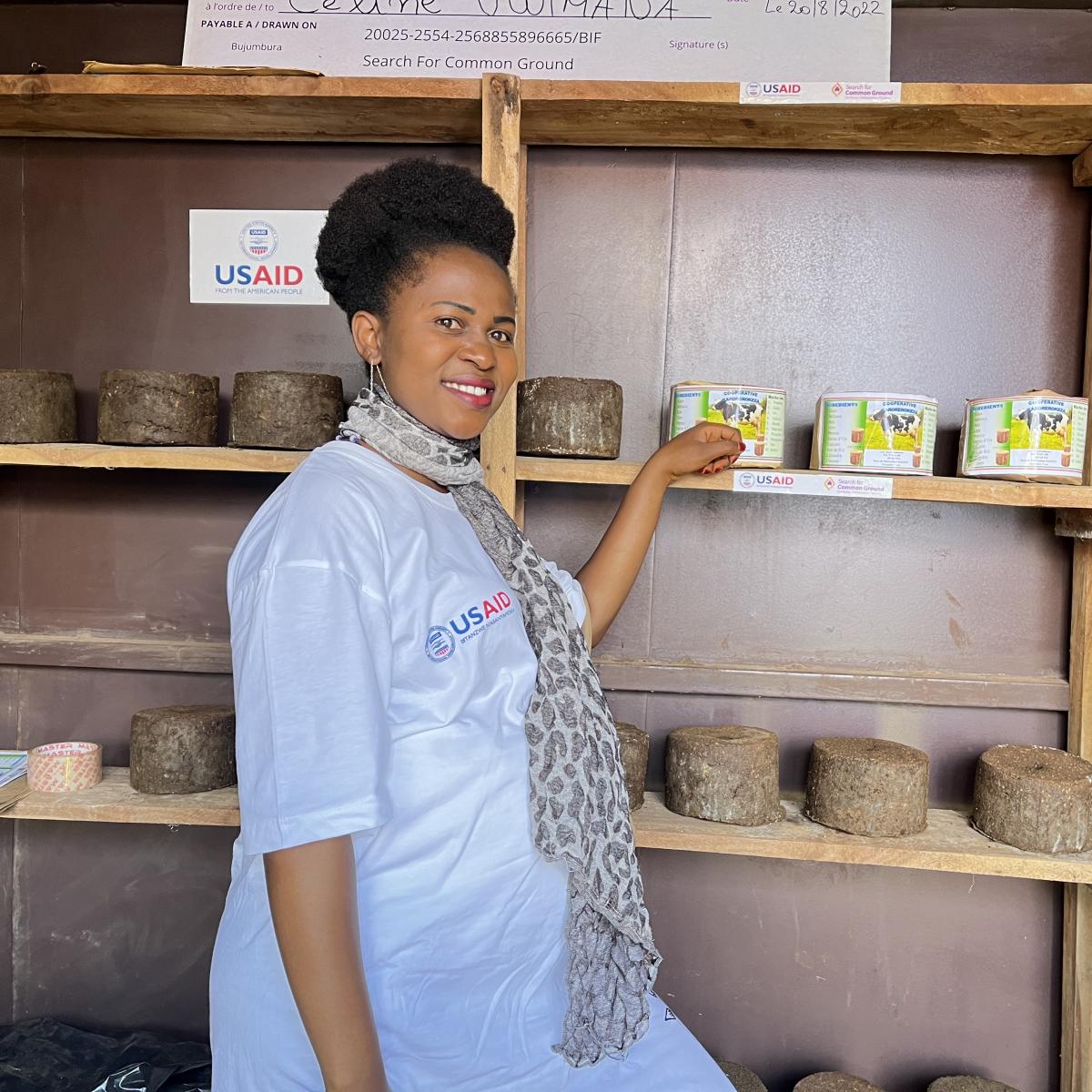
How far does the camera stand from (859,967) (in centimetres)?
190

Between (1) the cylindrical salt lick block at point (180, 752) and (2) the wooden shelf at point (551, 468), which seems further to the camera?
(1) the cylindrical salt lick block at point (180, 752)

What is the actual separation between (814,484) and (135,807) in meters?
1.20

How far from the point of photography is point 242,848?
103 centimetres

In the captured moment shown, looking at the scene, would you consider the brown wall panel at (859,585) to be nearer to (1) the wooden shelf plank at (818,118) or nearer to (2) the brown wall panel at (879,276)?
(2) the brown wall panel at (879,276)

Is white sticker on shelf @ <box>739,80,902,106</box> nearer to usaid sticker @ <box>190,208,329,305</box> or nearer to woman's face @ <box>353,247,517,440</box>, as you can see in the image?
woman's face @ <box>353,247,517,440</box>

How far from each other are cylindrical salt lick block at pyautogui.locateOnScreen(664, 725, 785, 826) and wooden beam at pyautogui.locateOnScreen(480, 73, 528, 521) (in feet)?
1.64

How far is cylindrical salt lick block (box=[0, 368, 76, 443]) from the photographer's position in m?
1.64

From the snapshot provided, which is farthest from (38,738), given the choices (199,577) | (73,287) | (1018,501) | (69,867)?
(1018,501)

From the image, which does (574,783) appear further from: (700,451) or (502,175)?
(502,175)

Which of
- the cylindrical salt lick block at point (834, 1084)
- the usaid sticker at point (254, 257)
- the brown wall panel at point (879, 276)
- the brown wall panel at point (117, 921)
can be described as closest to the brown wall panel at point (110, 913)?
the brown wall panel at point (117, 921)

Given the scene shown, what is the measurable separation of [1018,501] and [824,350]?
19.6 inches

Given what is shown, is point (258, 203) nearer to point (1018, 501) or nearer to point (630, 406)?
point (630, 406)

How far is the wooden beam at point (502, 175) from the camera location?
1.51 metres

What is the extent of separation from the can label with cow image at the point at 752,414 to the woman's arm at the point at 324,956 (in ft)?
2.98
